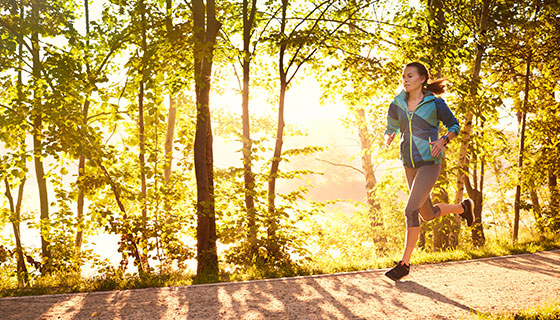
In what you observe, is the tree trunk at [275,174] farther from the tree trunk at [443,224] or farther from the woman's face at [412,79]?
the tree trunk at [443,224]

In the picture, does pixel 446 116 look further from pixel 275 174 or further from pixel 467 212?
pixel 275 174

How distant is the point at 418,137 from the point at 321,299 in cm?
200

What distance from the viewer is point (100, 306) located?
3.69 meters

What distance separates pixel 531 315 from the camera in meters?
3.36

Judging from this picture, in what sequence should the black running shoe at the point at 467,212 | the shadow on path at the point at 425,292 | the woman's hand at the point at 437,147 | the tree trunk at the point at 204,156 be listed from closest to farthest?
the shadow on path at the point at 425,292 → the woman's hand at the point at 437,147 → the black running shoe at the point at 467,212 → the tree trunk at the point at 204,156

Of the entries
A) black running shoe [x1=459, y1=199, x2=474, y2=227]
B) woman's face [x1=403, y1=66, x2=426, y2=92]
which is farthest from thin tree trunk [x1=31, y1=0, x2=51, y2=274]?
black running shoe [x1=459, y1=199, x2=474, y2=227]

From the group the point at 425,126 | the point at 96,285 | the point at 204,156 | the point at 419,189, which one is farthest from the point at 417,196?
the point at 96,285

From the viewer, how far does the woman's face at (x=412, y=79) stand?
14.5ft

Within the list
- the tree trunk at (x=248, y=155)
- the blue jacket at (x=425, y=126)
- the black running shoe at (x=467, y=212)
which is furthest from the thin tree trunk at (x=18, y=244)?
the black running shoe at (x=467, y=212)

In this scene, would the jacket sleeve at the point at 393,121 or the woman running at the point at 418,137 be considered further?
the jacket sleeve at the point at 393,121

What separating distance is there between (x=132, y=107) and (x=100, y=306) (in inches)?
150

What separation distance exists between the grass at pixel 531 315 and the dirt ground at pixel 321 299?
0.59ft

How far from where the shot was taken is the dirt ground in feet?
11.3

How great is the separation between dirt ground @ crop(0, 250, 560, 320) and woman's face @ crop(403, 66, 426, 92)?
2203 millimetres
